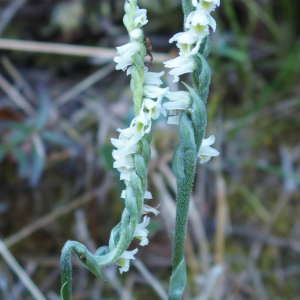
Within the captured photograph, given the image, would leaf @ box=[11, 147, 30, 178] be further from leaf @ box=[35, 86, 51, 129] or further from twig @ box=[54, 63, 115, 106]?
twig @ box=[54, 63, 115, 106]

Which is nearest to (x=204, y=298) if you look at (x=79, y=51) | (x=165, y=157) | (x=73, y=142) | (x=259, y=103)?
(x=165, y=157)

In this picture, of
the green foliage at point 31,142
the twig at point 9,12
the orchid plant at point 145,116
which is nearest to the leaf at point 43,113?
the green foliage at point 31,142

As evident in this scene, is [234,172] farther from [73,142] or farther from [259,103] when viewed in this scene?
[73,142]

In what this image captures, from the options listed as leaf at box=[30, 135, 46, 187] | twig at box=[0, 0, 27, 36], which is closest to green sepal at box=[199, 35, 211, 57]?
leaf at box=[30, 135, 46, 187]

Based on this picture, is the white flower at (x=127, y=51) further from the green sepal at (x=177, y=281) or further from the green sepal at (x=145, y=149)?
the green sepal at (x=177, y=281)

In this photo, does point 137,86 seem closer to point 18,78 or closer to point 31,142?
point 31,142

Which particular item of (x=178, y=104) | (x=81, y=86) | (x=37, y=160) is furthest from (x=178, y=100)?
(x=81, y=86)

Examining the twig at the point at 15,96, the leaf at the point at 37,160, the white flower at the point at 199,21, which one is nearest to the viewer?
the white flower at the point at 199,21
